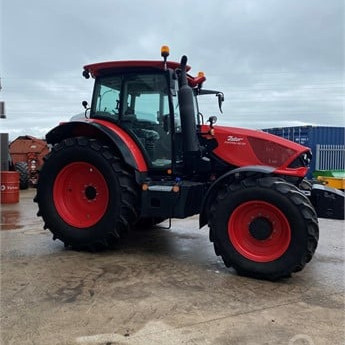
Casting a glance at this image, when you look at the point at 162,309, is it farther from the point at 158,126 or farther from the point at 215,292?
the point at 158,126

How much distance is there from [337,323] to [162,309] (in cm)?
140

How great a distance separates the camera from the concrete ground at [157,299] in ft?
10.1

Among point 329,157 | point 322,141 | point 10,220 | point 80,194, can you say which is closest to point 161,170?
point 80,194

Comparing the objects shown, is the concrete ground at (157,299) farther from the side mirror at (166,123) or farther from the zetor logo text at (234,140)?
the side mirror at (166,123)

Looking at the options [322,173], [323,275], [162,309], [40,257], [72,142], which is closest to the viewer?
[162,309]

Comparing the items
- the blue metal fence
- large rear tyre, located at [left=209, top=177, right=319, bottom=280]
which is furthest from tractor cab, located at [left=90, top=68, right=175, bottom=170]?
the blue metal fence

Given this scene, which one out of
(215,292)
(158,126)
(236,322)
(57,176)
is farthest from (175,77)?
(236,322)

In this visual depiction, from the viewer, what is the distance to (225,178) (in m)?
4.62

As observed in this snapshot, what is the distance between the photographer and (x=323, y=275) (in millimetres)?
4531

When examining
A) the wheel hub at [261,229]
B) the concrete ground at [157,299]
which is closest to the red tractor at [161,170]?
the wheel hub at [261,229]

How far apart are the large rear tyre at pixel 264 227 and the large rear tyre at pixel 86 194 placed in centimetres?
121

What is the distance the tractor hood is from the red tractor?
12mm

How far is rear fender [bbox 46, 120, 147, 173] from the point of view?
5.12 m

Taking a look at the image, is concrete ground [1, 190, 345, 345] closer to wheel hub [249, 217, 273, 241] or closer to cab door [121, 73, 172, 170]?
wheel hub [249, 217, 273, 241]
